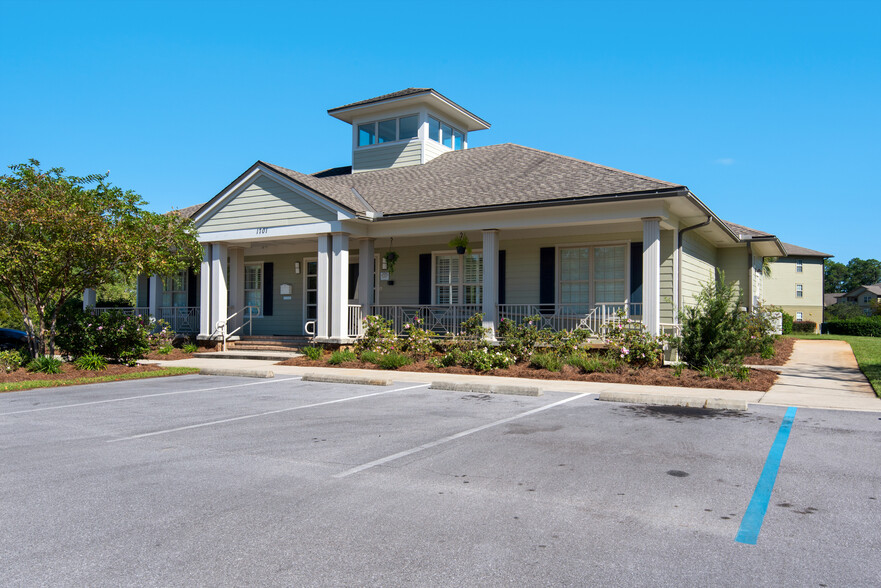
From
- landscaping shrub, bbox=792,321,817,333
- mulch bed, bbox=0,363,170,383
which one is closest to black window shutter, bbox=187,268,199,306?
mulch bed, bbox=0,363,170,383

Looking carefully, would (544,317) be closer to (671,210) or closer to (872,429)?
(671,210)

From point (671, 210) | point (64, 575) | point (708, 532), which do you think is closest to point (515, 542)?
point (708, 532)

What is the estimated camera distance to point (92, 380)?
41.0 feet

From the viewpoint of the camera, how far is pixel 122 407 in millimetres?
9445

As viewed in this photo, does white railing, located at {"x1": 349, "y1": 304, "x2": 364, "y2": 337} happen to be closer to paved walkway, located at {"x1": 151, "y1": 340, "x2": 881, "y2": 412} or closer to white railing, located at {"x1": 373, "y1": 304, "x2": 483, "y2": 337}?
white railing, located at {"x1": 373, "y1": 304, "x2": 483, "y2": 337}

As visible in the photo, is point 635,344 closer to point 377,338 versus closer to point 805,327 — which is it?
point 377,338

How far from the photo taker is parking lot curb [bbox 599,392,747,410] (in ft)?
29.2

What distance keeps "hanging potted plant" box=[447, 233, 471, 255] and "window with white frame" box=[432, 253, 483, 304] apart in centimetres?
60

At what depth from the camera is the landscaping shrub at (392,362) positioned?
14414 mm

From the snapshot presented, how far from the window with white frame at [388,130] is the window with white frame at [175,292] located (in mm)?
7702

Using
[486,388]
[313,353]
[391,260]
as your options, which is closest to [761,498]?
[486,388]

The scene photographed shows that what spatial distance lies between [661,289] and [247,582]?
1345cm

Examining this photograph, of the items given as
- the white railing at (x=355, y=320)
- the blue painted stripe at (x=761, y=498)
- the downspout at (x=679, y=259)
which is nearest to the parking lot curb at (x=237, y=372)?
the white railing at (x=355, y=320)

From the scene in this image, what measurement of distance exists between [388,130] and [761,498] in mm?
18970
